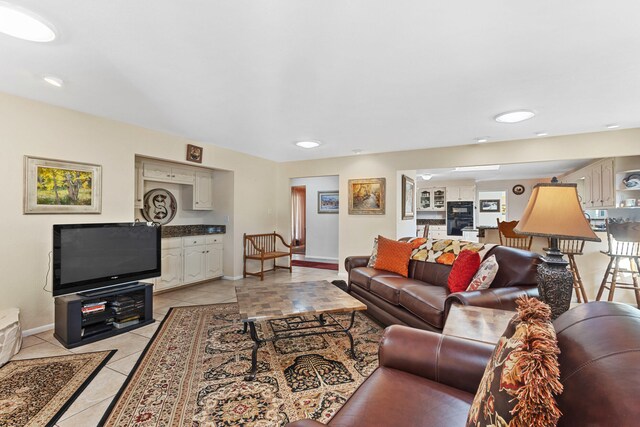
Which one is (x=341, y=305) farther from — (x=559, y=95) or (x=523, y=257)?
(x=559, y=95)

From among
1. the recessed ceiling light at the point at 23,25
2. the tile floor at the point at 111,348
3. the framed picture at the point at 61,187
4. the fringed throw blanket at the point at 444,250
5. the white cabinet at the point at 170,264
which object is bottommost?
the tile floor at the point at 111,348

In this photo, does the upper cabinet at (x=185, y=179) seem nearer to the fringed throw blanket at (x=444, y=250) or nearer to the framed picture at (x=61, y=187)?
the framed picture at (x=61, y=187)

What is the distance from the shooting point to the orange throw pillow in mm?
3456

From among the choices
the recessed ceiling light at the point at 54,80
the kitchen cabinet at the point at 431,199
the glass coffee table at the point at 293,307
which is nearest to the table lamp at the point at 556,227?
the glass coffee table at the point at 293,307

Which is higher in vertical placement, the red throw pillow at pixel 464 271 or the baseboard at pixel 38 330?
the red throw pillow at pixel 464 271

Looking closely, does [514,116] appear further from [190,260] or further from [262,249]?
[190,260]

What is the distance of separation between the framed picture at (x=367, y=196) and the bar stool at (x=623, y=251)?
2.97 m

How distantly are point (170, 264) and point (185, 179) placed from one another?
1.41m

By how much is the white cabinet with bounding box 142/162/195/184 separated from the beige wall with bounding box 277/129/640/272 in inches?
74.1

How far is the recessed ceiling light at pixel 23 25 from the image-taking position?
1567 mm

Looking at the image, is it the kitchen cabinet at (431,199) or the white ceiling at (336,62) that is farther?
the kitchen cabinet at (431,199)

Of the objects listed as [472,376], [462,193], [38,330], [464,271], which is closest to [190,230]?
[38,330]

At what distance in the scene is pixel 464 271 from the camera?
2.62 meters

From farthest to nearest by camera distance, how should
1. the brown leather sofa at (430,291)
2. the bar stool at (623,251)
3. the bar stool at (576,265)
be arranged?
the bar stool at (576,265), the bar stool at (623,251), the brown leather sofa at (430,291)
